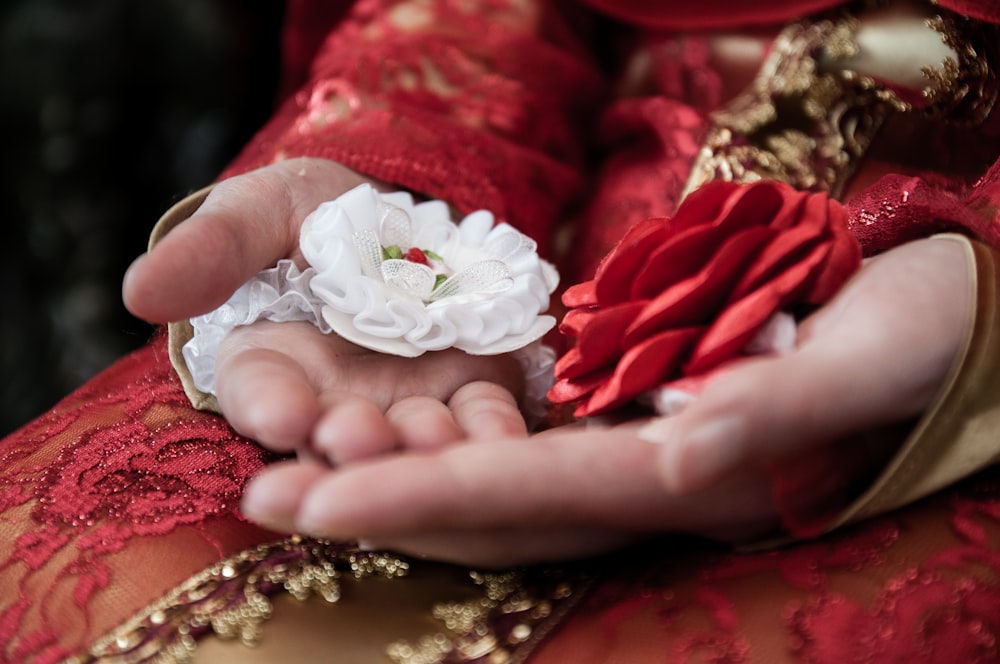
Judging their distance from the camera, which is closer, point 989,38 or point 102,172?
point 989,38

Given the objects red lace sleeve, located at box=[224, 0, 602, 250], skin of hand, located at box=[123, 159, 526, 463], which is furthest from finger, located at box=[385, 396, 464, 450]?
red lace sleeve, located at box=[224, 0, 602, 250]

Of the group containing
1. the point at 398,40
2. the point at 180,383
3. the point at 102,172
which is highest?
the point at 398,40

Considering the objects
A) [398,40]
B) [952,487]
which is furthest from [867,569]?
[398,40]

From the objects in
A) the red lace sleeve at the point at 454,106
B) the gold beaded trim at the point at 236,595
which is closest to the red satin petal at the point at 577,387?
the gold beaded trim at the point at 236,595

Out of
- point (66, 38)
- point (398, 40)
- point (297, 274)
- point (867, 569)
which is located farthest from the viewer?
point (66, 38)

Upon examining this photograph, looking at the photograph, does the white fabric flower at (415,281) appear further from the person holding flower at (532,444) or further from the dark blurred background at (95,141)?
the dark blurred background at (95,141)

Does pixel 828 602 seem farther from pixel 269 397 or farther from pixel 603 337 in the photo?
pixel 269 397

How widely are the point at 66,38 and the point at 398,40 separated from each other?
0.56 m

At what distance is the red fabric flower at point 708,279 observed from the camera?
379 mm

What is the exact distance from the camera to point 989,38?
629 mm

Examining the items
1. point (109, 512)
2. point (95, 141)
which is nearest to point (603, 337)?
point (109, 512)

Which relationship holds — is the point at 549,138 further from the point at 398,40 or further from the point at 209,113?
the point at 209,113

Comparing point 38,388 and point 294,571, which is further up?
point 294,571

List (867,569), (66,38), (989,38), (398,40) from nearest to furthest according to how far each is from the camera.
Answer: (867,569)
(989,38)
(398,40)
(66,38)
